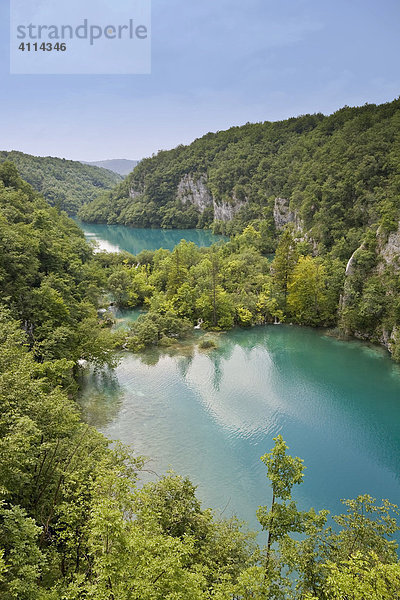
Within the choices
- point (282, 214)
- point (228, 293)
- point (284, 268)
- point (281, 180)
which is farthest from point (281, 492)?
point (281, 180)

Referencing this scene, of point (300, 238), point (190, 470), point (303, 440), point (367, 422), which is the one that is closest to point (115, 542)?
point (190, 470)

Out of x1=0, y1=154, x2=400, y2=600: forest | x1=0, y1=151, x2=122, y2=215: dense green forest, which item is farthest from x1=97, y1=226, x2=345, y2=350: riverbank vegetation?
x1=0, y1=151, x2=122, y2=215: dense green forest

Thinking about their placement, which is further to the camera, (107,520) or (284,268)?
(284,268)

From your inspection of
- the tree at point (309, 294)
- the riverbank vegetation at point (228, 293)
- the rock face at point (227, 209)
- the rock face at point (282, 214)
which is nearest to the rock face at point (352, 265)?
the riverbank vegetation at point (228, 293)

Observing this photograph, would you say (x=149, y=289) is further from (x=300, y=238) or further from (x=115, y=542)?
(x=115, y=542)

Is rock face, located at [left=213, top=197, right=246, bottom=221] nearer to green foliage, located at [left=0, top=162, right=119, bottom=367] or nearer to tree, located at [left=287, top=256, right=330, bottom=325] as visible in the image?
tree, located at [left=287, top=256, right=330, bottom=325]

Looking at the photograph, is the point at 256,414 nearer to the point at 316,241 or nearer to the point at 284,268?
the point at 284,268
